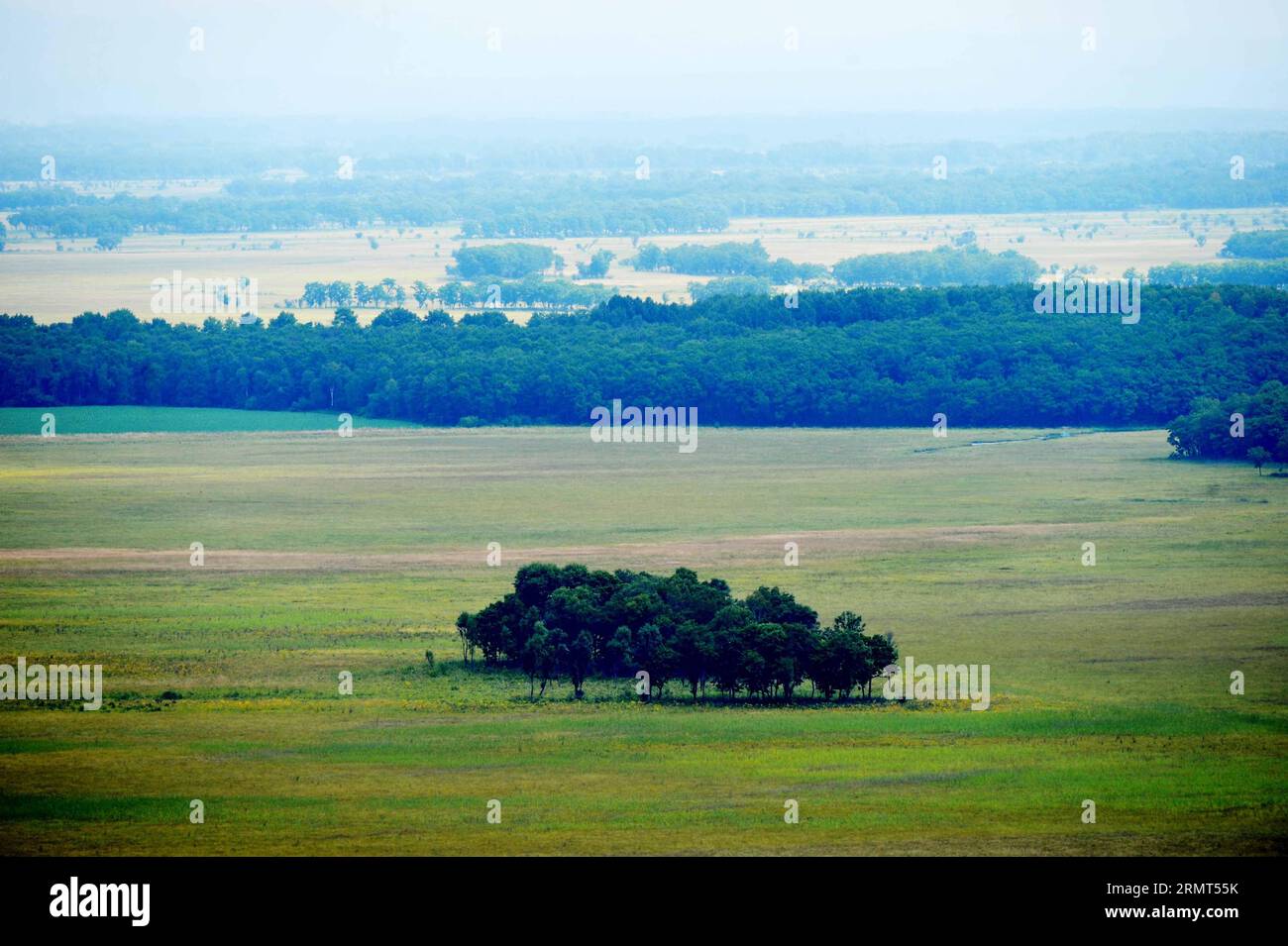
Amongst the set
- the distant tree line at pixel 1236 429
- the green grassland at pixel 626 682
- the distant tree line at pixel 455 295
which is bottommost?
the green grassland at pixel 626 682

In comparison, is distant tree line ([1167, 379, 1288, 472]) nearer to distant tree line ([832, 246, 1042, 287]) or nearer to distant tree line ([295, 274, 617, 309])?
distant tree line ([295, 274, 617, 309])

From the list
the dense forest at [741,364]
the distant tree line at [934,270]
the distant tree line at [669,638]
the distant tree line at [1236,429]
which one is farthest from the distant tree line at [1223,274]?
the distant tree line at [669,638]

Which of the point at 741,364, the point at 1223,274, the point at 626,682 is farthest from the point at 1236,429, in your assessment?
the point at 1223,274

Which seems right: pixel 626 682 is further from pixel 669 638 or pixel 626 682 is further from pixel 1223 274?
pixel 1223 274

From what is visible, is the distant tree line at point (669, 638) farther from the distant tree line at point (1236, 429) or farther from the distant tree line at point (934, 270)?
the distant tree line at point (934, 270)

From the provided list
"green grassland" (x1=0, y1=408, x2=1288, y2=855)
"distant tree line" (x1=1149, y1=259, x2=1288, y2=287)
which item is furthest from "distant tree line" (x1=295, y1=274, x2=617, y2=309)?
"green grassland" (x1=0, y1=408, x2=1288, y2=855)
